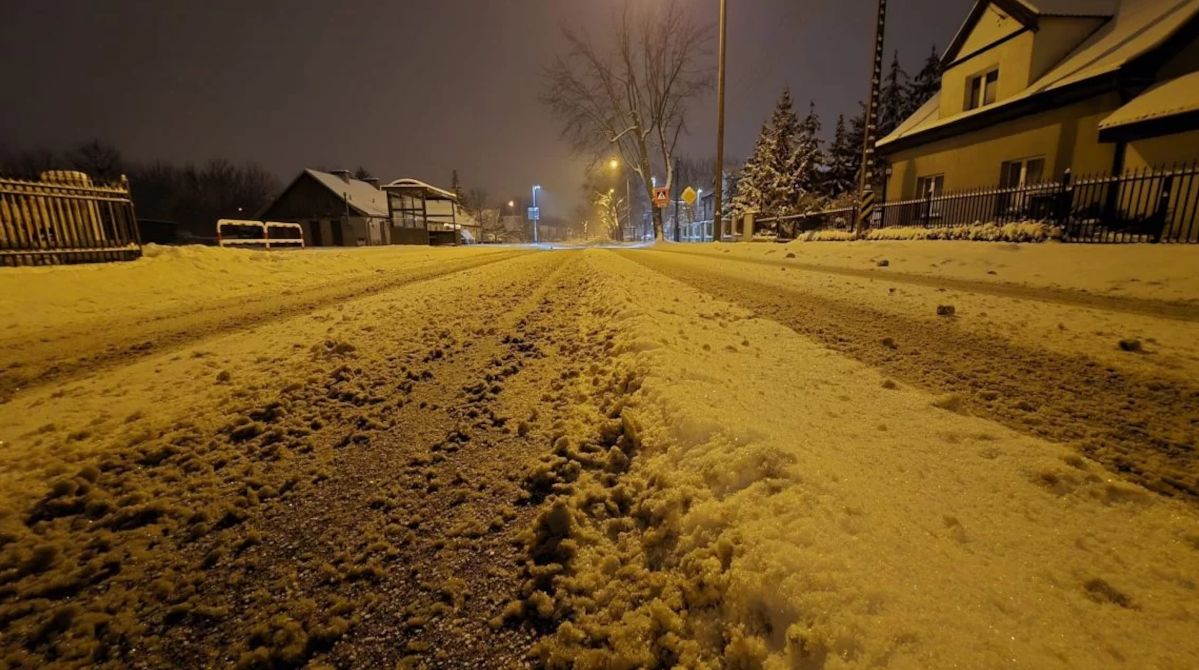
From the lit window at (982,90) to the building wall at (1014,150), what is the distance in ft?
5.18

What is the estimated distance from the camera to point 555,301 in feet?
21.3

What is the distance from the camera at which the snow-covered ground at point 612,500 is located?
4.19 feet

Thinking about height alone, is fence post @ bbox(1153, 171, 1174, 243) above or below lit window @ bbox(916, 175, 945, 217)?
below

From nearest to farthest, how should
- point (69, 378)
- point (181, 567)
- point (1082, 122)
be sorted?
point (181, 567) → point (69, 378) → point (1082, 122)

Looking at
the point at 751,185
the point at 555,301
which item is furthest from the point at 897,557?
the point at 751,185

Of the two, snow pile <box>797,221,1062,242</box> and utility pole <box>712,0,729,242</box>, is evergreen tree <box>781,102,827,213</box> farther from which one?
snow pile <box>797,221,1062,242</box>

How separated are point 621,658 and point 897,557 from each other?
33.2 inches

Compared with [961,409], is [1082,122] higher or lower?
higher

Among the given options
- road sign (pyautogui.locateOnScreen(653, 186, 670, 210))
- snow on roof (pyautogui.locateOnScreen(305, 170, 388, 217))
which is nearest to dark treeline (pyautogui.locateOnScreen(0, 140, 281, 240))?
snow on roof (pyautogui.locateOnScreen(305, 170, 388, 217))

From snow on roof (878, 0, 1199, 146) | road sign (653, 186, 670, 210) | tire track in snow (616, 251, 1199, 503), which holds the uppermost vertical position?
snow on roof (878, 0, 1199, 146)

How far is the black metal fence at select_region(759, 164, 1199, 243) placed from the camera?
384 inches

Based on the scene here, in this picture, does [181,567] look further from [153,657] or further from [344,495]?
[344,495]

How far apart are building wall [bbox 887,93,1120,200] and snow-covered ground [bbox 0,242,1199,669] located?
15011 millimetres

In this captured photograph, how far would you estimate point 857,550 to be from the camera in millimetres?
1424
